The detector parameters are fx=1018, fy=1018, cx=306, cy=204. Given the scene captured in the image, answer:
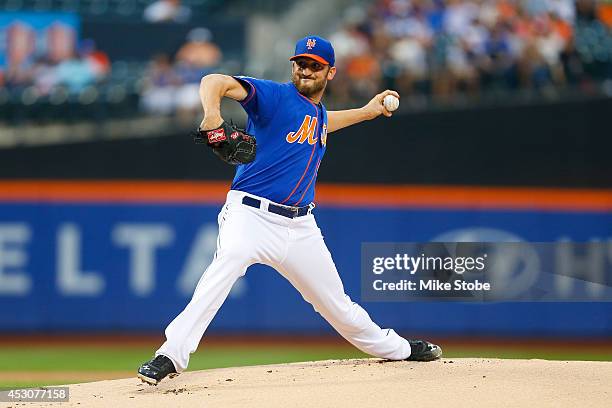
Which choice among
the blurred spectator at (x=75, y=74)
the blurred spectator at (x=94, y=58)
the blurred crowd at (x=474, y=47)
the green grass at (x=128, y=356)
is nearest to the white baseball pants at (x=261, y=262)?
the green grass at (x=128, y=356)

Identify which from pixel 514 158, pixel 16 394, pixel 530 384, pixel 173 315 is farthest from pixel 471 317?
pixel 16 394

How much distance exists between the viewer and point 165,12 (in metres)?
12.4

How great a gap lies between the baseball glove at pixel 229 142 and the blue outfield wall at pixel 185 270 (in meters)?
5.34

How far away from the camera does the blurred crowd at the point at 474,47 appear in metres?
11.0

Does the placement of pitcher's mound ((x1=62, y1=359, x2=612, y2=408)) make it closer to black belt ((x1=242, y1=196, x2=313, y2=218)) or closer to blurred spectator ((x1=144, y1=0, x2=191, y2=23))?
black belt ((x1=242, y1=196, x2=313, y2=218))

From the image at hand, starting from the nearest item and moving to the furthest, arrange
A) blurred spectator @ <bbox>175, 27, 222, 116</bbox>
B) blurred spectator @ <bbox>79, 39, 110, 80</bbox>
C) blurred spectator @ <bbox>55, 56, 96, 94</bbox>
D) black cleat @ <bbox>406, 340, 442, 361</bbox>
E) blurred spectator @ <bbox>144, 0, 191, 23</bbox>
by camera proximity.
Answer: black cleat @ <bbox>406, 340, 442, 361</bbox>
blurred spectator @ <bbox>175, 27, 222, 116</bbox>
blurred spectator @ <bbox>55, 56, 96, 94</bbox>
blurred spectator @ <bbox>79, 39, 110, 80</bbox>
blurred spectator @ <bbox>144, 0, 191, 23</bbox>

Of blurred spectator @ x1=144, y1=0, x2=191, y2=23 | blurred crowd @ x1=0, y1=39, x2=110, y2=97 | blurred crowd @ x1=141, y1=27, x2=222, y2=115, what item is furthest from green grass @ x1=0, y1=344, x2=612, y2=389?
blurred spectator @ x1=144, y1=0, x2=191, y2=23

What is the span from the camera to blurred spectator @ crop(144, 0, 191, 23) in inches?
480

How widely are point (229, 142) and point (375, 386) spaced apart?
154cm

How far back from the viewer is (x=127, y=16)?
12305 mm

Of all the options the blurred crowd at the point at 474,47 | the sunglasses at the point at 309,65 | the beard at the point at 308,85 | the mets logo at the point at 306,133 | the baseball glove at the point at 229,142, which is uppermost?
the blurred crowd at the point at 474,47

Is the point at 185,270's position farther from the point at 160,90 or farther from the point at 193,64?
the point at 193,64

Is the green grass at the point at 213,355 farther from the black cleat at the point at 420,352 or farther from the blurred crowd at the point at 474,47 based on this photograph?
the black cleat at the point at 420,352

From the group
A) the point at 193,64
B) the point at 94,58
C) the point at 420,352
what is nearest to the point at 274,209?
the point at 420,352
